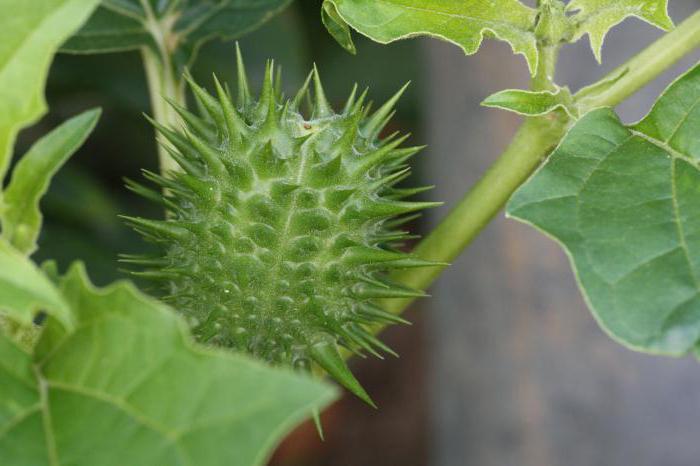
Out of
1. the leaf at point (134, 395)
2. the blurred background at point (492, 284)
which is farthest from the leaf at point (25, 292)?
the blurred background at point (492, 284)

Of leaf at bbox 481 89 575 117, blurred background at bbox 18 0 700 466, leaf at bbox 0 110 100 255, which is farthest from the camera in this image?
blurred background at bbox 18 0 700 466

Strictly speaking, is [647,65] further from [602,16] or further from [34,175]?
[34,175]

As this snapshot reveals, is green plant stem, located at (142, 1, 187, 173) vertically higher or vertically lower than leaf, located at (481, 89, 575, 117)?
lower

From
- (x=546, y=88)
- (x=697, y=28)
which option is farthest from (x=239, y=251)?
(x=697, y=28)

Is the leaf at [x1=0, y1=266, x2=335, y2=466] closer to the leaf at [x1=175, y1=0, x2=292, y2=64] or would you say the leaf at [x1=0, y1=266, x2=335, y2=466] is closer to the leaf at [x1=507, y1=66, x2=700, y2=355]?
the leaf at [x1=507, y1=66, x2=700, y2=355]

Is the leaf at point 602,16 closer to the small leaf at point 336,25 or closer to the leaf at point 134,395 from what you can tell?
the small leaf at point 336,25

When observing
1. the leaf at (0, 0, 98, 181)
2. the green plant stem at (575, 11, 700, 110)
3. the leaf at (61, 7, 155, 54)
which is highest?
the leaf at (0, 0, 98, 181)

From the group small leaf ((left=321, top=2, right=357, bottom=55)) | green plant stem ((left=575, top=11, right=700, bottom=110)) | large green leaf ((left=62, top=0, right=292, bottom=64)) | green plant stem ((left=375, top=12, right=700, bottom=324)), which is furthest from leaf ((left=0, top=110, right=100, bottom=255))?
large green leaf ((left=62, top=0, right=292, bottom=64))
